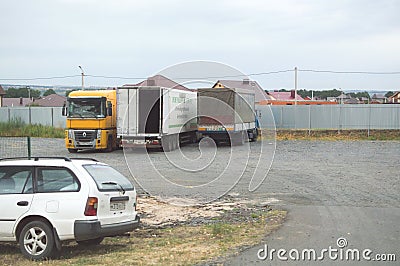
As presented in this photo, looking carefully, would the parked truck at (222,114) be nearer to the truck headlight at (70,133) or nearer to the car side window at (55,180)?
the truck headlight at (70,133)

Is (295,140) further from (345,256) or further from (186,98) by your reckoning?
(345,256)

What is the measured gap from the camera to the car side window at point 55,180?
356 inches

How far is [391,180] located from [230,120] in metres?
15.8

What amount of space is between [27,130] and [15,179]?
39.4m

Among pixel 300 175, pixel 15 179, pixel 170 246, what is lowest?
pixel 300 175

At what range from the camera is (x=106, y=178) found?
9516 millimetres

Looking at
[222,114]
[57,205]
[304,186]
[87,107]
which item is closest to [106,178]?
[57,205]

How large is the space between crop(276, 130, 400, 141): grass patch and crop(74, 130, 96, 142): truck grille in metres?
18.3

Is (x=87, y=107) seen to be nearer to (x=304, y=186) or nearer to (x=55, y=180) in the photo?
(x=304, y=186)

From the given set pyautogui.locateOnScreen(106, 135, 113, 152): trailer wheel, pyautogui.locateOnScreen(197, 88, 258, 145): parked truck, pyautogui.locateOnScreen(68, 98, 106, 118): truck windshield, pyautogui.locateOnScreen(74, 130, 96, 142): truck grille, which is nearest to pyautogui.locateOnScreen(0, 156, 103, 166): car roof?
pyautogui.locateOnScreen(74, 130, 96, 142): truck grille

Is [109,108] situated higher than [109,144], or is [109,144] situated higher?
[109,108]

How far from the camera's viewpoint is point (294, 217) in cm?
1242

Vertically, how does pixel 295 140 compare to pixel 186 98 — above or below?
below

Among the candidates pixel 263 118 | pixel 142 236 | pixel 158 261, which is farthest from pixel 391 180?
pixel 263 118
